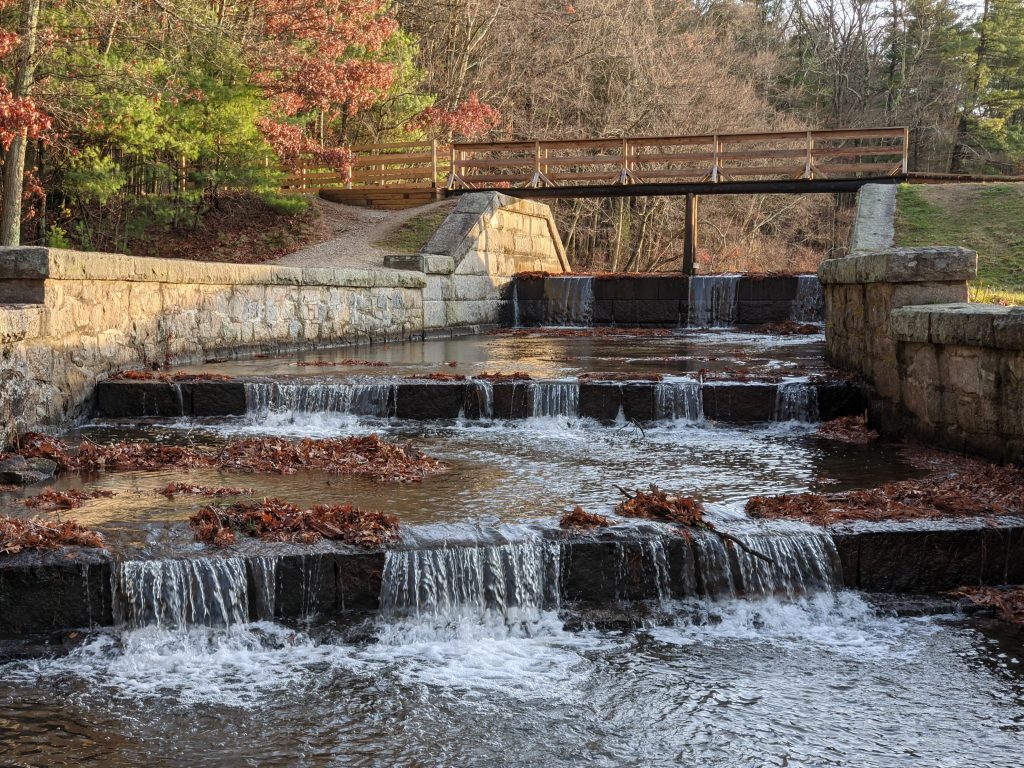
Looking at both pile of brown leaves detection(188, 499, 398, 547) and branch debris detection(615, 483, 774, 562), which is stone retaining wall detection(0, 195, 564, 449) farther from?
branch debris detection(615, 483, 774, 562)

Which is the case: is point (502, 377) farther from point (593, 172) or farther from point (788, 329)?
point (593, 172)

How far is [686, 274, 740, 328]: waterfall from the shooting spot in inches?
768

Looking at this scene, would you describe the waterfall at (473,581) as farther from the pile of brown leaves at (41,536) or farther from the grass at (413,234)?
the grass at (413,234)

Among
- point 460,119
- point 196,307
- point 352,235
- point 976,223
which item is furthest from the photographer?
point 460,119

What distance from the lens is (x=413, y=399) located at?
9.43 meters

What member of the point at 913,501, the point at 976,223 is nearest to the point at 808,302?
the point at 976,223

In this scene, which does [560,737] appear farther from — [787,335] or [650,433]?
[787,335]

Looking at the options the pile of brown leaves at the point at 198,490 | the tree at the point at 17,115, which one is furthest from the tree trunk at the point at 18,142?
the pile of brown leaves at the point at 198,490

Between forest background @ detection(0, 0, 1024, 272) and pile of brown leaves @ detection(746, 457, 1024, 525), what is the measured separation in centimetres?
1085

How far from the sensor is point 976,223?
1842 centimetres

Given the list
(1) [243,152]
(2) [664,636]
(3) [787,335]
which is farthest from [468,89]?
(2) [664,636]

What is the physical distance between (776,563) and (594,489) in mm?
1512

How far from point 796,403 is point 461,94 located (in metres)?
21.6

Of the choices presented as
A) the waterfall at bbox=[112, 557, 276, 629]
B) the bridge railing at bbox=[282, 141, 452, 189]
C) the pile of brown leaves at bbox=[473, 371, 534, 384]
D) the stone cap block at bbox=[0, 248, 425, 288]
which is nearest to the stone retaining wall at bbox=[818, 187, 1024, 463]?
the pile of brown leaves at bbox=[473, 371, 534, 384]
